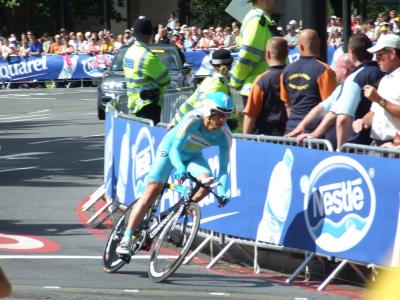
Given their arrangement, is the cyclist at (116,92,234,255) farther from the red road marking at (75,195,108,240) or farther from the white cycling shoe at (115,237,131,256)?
the red road marking at (75,195,108,240)

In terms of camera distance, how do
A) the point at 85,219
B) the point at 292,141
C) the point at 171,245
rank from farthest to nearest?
the point at 85,219
the point at 292,141
the point at 171,245

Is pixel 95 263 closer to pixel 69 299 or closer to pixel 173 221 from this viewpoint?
pixel 173 221

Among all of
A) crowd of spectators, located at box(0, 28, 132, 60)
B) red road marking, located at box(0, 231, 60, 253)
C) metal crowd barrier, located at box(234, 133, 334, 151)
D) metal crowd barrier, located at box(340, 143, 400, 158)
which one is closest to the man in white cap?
metal crowd barrier, located at box(340, 143, 400, 158)

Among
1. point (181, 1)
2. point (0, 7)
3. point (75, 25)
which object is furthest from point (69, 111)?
point (75, 25)

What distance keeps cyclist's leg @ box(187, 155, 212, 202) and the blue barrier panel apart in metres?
0.65

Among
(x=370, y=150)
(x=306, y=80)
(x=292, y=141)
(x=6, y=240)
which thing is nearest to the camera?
(x=370, y=150)

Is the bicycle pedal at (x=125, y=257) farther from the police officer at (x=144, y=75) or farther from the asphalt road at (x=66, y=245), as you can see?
the police officer at (x=144, y=75)

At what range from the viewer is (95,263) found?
1090 cm

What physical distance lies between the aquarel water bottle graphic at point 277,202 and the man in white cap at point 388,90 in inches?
30.2

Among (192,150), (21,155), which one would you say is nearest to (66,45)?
(21,155)

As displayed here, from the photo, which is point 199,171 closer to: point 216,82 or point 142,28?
point 216,82

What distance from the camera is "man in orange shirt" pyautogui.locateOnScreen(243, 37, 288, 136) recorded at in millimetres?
11609

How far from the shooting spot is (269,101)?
38.4ft

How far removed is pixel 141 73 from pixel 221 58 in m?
1.86
